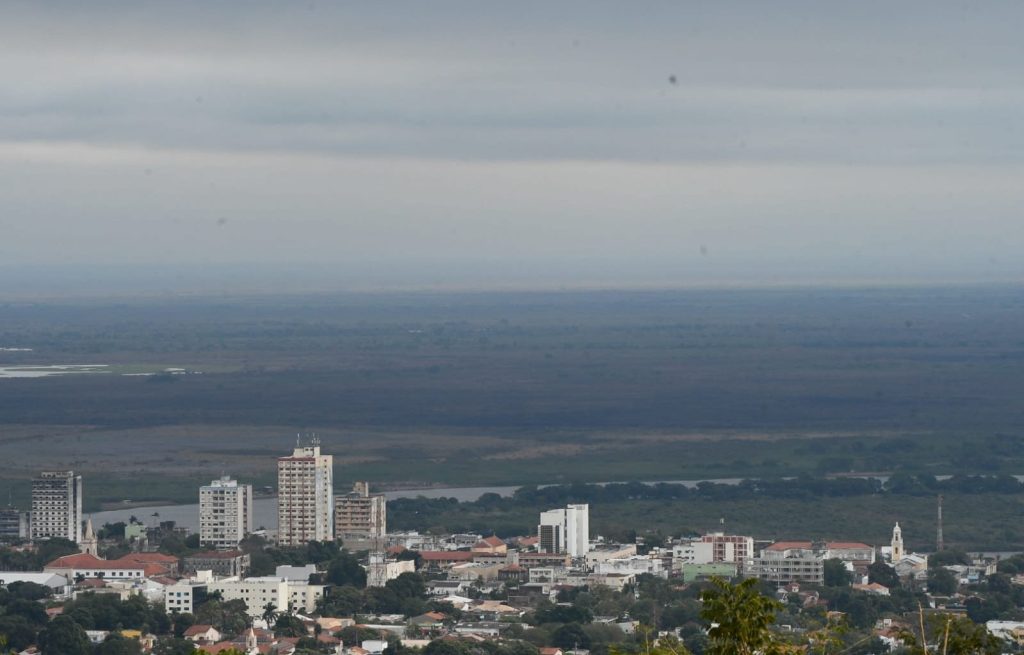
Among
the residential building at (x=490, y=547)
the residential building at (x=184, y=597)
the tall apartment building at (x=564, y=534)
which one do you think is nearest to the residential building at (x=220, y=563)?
the residential building at (x=184, y=597)

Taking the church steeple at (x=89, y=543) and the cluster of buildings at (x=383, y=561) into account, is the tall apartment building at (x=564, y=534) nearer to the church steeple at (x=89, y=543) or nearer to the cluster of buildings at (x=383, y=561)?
the cluster of buildings at (x=383, y=561)

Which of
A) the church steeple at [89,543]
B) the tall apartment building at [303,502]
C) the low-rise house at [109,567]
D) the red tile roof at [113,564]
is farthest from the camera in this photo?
the tall apartment building at [303,502]

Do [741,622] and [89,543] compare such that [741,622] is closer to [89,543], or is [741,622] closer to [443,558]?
[443,558]

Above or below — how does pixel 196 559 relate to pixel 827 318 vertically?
below

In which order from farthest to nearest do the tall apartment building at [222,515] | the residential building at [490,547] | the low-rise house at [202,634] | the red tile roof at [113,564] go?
the tall apartment building at [222,515] < the residential building at [490,547] < the red tile roof at [113,564] < the low-rise house at [202,634]

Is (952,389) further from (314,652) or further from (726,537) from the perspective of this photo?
(314,652)

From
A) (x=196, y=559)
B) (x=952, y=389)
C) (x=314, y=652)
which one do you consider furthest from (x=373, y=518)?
(x=952, y=389)

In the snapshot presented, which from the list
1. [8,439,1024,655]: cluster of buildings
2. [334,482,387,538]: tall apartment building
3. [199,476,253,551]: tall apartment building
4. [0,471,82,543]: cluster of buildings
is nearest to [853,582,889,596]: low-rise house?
[8,439,1024,655]: cluster of buildings
